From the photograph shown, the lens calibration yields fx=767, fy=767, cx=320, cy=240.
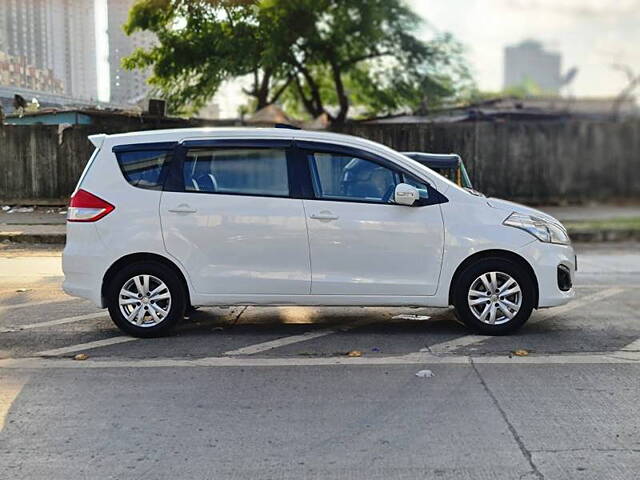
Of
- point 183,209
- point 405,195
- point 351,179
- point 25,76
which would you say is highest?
point 25,76

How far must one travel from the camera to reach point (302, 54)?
21.4 m

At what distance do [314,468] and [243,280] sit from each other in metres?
2.81

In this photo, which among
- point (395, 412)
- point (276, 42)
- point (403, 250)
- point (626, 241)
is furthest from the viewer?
point (276, 42)

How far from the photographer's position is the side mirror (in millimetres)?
6547

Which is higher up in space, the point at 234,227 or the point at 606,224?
the point at 234,227

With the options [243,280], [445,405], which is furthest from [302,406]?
[243,280]

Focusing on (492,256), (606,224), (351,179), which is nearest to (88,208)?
(351,179)

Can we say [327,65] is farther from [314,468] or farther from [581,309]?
[314,468]

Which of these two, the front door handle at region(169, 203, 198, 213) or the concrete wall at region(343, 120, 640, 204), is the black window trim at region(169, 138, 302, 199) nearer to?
the front door handle at region(169, 203, 198, 213)

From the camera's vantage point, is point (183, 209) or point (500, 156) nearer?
point (183, 209)

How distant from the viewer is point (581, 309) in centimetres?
809

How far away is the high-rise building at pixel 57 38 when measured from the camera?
1532 centimetres

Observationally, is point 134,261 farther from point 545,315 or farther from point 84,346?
point 545,315

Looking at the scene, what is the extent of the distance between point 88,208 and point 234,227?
4.20 feet
